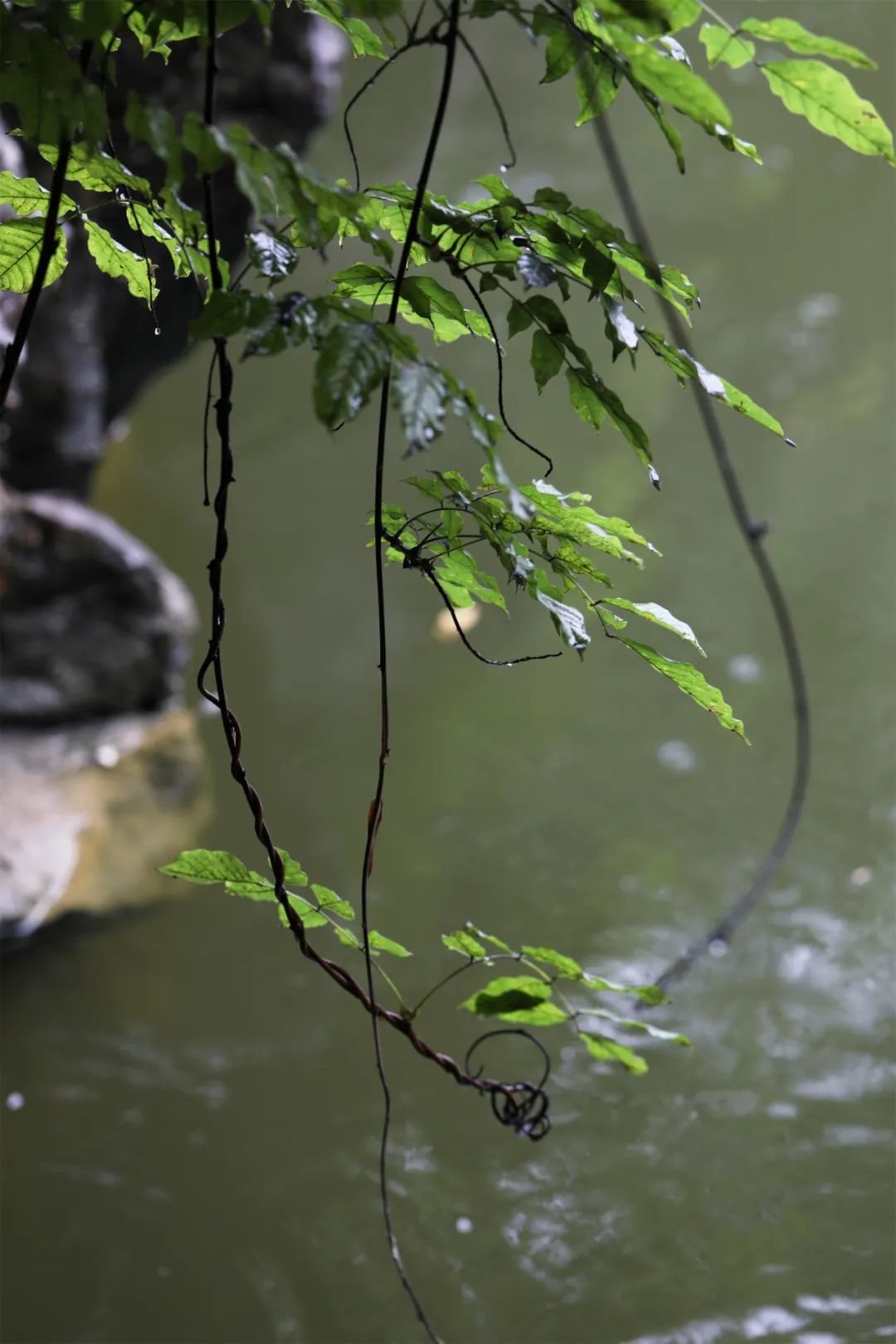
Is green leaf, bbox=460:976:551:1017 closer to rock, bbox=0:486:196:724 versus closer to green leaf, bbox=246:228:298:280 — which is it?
green leaf, bbox=246:228:298:280

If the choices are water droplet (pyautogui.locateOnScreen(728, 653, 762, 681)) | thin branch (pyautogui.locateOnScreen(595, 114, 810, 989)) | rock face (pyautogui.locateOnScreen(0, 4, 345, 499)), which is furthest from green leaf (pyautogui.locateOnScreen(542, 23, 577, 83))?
water droplet (pyautogui.locateOnScreen(728, 653, 762, 681))

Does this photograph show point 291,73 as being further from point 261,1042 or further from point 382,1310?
point 382,1310

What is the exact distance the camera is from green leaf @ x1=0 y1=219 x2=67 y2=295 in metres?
0.79

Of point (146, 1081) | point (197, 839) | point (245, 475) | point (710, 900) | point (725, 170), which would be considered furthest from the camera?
point (725, 170)

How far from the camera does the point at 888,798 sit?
9.03ft

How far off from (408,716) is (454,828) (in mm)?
427

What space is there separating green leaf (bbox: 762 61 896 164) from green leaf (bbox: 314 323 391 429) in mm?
266

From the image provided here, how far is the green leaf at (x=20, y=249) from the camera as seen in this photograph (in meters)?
0.79

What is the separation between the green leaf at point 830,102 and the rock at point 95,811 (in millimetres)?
2195

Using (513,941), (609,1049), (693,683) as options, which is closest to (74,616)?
(513,941)

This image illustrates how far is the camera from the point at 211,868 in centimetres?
84

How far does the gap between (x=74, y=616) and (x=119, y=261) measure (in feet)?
7.21

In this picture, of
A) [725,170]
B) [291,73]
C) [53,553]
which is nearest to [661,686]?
[53,553]

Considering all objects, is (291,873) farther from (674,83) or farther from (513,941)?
(513,941)
